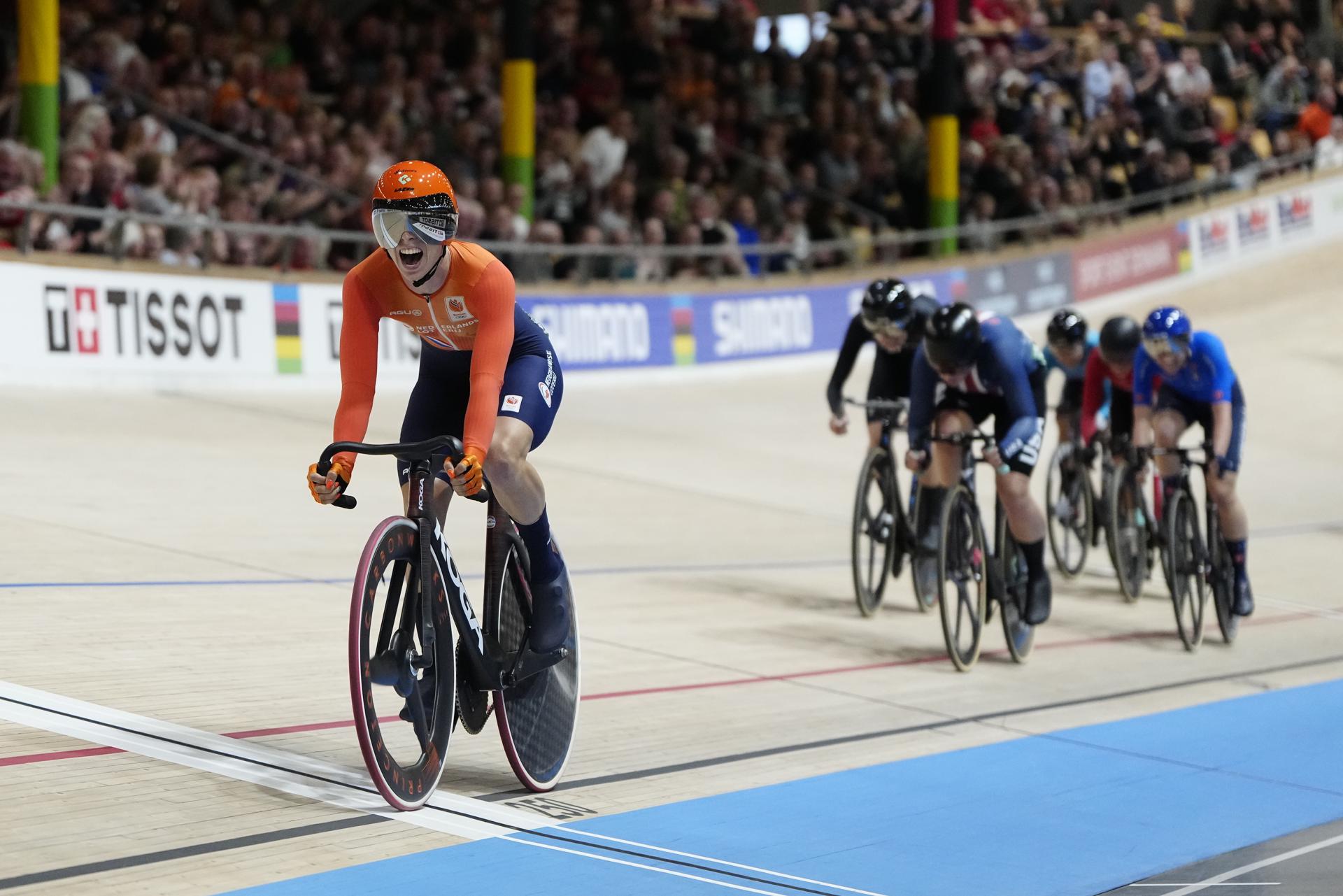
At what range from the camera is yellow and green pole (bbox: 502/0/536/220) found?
48.0ft

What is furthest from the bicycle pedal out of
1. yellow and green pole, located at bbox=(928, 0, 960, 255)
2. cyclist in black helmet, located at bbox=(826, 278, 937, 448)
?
yellow and green pole, located at bbox=(928, 0, 960, 255)

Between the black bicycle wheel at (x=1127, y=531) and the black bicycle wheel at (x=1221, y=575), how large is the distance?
86 centimetres

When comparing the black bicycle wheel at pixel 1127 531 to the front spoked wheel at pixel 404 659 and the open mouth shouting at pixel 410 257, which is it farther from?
the open mouth shouting at pixel 410 257

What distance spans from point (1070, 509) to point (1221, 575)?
5.16ft

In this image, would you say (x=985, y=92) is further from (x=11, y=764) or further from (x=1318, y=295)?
(x=11, y=764)

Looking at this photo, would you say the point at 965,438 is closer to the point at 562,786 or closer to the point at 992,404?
the point at 992,404

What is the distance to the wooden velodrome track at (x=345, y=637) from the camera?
12.3ft

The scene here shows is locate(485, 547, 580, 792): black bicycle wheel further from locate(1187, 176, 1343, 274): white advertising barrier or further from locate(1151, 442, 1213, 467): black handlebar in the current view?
locate(1187, 176, 1343, 274): white advertising barrier

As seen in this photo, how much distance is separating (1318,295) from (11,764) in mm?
18562

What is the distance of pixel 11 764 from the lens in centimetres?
386

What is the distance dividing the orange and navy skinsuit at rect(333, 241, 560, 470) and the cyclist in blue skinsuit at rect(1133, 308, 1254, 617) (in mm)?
3678

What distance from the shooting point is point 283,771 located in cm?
407

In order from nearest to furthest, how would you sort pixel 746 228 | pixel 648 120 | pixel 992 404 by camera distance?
pixel 992 404
pixel 648 120
pixel 746 228

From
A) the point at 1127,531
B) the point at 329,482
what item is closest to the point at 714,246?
the point at 1127,531
